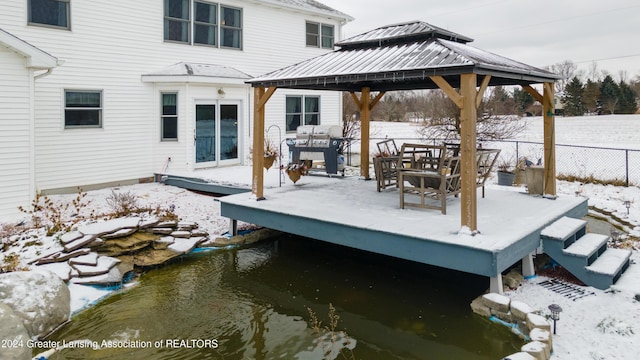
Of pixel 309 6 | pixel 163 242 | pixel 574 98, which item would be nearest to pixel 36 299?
pixel 163 242

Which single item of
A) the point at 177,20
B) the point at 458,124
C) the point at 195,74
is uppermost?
the point at 177,20

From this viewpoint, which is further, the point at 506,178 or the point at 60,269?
Answer: the point at 506,178

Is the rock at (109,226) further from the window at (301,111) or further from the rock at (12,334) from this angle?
the window at (301,111)

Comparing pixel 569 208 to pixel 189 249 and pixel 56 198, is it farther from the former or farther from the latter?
pixel 56 198

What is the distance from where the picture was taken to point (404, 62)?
19.9 feet

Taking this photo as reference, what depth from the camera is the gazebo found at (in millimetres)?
5340

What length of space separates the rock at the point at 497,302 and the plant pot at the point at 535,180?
12.2 feet

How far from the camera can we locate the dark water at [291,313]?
441 cm

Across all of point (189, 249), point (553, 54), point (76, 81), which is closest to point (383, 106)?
point (553, 54)

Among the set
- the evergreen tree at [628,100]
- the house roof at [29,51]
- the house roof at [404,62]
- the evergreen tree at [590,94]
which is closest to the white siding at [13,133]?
the house roof at [29,51]

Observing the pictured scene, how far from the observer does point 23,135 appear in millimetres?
8492

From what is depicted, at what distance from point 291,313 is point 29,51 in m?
6.89

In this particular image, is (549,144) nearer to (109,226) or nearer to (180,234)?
(180,234)

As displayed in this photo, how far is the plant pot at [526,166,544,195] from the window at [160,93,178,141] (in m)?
8.65
